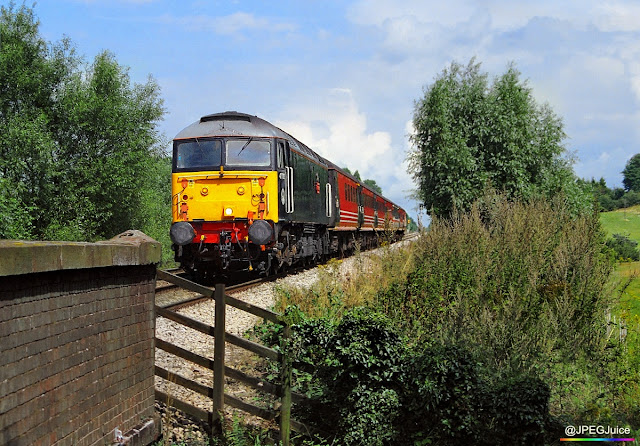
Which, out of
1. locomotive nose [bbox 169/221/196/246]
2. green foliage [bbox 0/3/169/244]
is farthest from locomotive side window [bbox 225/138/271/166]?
green foliage [bbox 0/3/169/244]

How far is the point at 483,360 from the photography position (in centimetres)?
745

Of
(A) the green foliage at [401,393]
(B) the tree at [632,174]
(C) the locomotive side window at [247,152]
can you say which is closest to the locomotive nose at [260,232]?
(C) the locomotive side window at [247,152]

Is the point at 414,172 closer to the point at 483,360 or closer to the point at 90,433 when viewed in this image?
the point at 483,360

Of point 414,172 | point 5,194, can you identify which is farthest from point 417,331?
point 5,194

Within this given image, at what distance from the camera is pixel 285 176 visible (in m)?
15.0

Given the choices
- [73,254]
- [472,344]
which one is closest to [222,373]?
[73,254]

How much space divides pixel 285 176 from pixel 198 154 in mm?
1978

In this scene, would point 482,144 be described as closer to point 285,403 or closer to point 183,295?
point 183,295

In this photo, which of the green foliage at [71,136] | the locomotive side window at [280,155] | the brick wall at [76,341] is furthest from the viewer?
the green foliage at [71,136]

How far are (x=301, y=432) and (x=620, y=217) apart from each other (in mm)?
57861

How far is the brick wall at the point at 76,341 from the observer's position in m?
4.49

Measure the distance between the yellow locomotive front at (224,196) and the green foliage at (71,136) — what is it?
13.1 meters

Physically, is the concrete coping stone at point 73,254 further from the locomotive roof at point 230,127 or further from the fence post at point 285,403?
the locomotive roof at point 230,127

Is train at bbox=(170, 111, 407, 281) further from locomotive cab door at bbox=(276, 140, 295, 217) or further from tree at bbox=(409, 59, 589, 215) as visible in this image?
tree at bbox=(409, 59, 589, 215)
